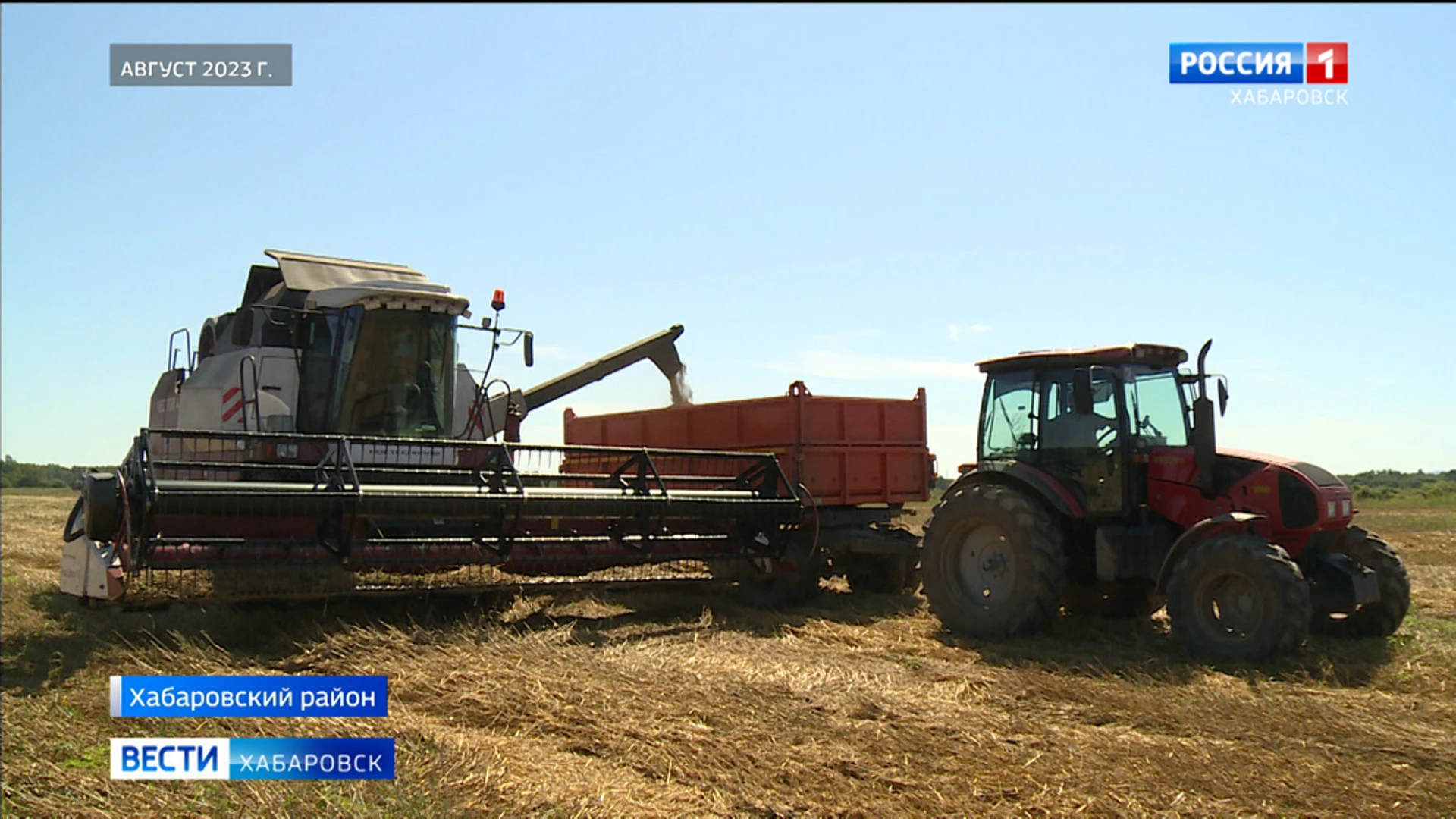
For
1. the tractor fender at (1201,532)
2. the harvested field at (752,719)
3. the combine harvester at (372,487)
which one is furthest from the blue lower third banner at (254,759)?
the tractor fender at (1201,532)

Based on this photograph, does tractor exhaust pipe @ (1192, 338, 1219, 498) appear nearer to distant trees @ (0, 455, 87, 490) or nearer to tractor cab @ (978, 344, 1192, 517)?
tractor cab @ (978, 344, 1192, 517)

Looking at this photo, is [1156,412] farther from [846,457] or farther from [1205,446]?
[846,457]

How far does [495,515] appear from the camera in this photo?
7961 mm

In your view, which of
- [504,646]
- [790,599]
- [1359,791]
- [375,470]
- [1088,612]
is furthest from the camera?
[790,599]

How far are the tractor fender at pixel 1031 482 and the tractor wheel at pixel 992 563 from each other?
11cm

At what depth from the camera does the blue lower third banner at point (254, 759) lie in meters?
4.55

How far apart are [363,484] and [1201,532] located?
5.85 meters

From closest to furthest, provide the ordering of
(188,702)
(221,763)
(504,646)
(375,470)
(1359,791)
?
(1359,791), (221,763), (188,702), (504,646), (375,470)

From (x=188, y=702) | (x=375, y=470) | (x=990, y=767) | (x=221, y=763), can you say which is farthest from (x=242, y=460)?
(x=990, y=767)

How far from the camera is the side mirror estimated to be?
8039 millimetres

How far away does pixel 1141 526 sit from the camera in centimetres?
821

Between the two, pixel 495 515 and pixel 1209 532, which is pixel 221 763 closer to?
pixel 495 515

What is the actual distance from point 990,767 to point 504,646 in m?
3.22

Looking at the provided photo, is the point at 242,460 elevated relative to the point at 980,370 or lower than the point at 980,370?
lower
